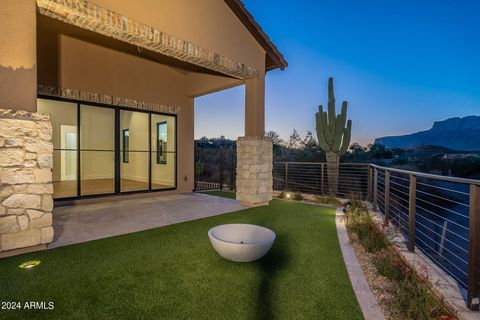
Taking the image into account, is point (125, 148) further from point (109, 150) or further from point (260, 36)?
point (260, 36)

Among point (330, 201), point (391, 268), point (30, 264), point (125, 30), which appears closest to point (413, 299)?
point (391, 268)

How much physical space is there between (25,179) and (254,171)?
179 inches

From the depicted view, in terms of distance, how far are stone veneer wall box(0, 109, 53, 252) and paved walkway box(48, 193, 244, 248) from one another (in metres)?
0.49

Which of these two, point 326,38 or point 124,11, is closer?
point 124,11

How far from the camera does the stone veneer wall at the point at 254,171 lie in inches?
248

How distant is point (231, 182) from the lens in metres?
10.0

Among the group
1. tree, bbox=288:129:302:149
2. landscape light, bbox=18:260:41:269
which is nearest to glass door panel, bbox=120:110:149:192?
landscape light, bbox=18:260:41:269

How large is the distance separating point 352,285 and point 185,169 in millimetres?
7129

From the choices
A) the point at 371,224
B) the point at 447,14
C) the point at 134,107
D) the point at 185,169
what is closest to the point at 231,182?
the point at 185,169

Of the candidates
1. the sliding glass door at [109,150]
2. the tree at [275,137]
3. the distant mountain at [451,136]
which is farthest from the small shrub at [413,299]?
the distant mountain at [451,136]

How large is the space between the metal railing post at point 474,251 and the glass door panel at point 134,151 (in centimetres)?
780

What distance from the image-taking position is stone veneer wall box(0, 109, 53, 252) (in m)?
2.88

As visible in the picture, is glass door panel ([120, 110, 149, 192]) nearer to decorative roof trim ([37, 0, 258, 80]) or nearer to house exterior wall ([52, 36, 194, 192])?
house exterior wall ([52, 36, 194, 192])

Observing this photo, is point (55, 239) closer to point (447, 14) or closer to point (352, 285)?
point (352, 285)
